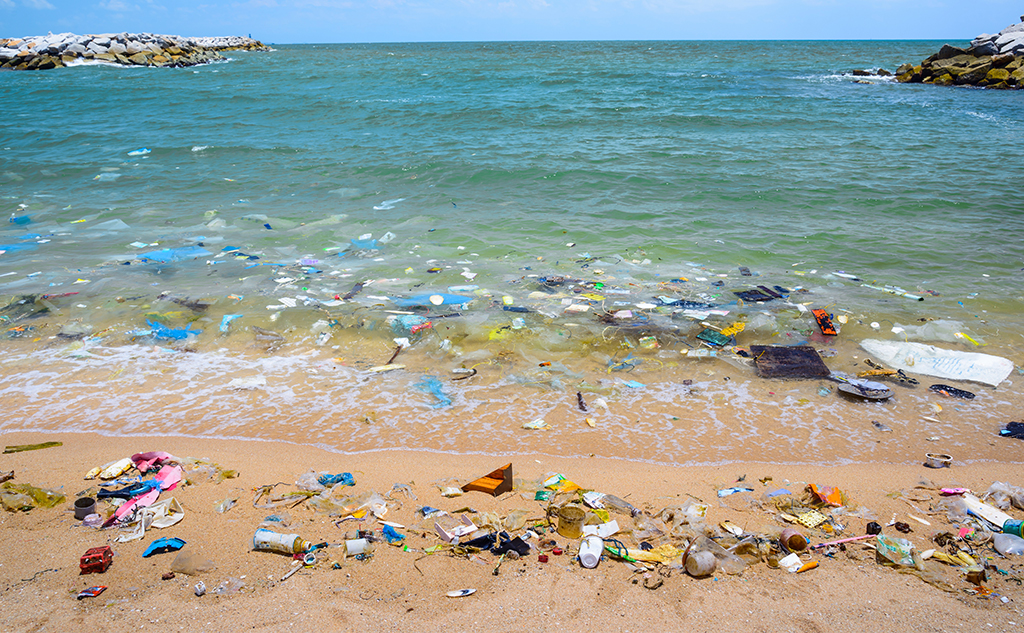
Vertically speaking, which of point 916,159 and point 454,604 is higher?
point 916,159

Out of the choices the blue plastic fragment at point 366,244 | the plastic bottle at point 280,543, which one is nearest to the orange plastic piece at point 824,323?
the plastic bottle at point 280,543

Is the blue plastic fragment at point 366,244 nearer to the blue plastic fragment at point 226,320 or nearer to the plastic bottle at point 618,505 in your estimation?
the blue plastic fragment at point 226,320

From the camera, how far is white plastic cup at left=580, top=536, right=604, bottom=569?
2400mm

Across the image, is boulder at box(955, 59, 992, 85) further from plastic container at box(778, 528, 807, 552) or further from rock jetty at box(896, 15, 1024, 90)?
plastic container at box(778, 528, 807, 552)

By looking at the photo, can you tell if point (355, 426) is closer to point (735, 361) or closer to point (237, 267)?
point (735, 361)

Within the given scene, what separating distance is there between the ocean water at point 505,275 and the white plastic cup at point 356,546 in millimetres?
1005

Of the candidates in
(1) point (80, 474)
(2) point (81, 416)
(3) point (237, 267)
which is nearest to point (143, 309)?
(3) point (237, 267)

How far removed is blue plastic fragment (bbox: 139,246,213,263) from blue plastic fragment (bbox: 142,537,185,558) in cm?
530

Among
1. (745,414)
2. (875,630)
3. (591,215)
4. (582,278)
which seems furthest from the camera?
(591,215)

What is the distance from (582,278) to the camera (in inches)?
248

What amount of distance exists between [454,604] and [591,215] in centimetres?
719

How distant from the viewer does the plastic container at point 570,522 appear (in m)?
2.59

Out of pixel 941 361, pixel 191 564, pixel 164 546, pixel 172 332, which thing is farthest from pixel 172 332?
pixel 941 361

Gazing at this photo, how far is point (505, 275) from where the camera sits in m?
6.46
